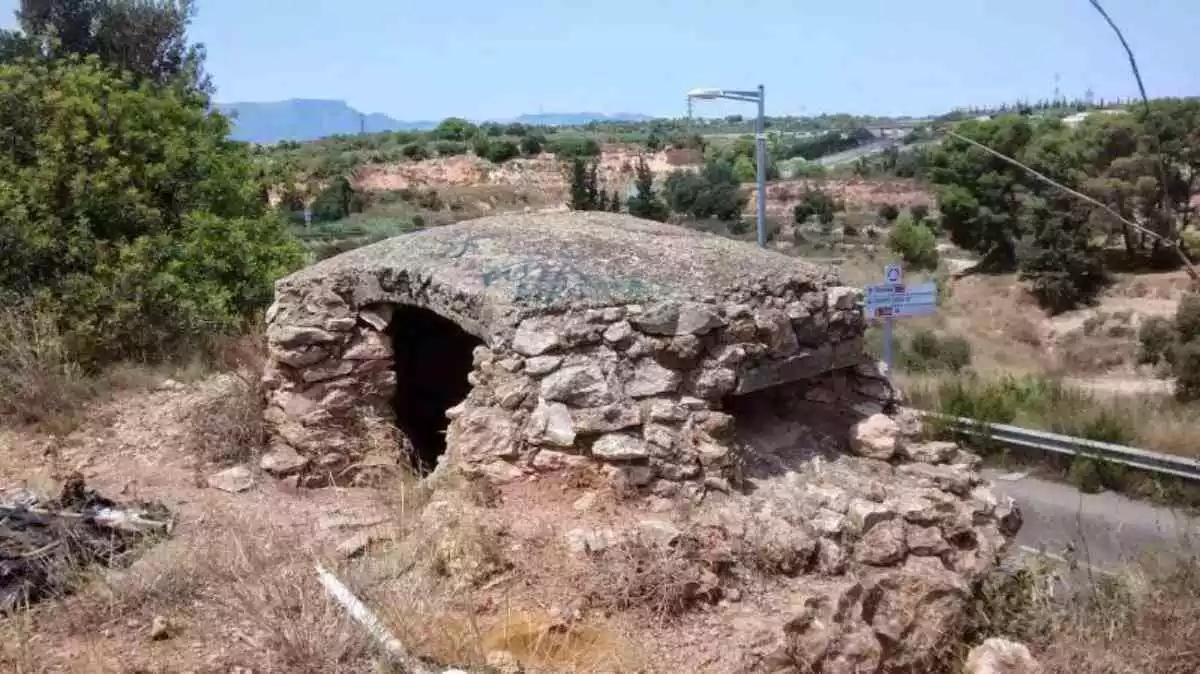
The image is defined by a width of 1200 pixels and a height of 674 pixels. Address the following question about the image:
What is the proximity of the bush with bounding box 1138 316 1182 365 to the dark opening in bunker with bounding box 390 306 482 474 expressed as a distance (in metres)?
17.1

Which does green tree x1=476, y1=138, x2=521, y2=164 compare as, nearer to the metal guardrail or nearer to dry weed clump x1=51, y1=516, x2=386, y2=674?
the metal guardrail

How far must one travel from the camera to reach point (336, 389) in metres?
6.68

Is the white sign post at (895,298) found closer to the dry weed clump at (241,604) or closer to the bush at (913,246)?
the dry weed clump at (241,604)

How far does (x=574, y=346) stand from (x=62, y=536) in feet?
8.23

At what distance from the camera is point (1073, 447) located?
1009 centimetres

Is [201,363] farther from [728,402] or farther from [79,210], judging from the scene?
[728,402]

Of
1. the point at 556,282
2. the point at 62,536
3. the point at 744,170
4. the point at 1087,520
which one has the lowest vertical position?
the point at 1087,520

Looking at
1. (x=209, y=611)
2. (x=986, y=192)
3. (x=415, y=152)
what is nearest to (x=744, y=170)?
(x=986, y=192)

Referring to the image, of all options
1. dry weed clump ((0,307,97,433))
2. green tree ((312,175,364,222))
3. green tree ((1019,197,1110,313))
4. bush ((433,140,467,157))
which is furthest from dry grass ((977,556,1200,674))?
bush ((433,140,467,157))

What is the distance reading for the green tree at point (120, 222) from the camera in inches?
353

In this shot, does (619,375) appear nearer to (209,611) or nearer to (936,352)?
(209,611)

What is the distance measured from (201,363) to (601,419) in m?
4.90

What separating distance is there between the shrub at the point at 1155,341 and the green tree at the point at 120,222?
17199 millimetres

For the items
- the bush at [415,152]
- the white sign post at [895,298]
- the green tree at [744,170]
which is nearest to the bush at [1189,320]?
the white sign post at [895,298]
